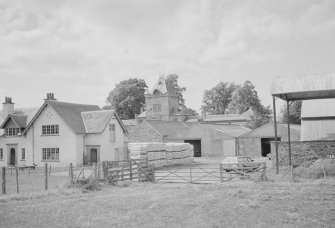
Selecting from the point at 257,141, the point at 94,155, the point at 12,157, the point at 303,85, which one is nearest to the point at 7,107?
the point at 12,157

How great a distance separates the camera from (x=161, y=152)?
38.8 meters

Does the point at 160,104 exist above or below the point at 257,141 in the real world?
above

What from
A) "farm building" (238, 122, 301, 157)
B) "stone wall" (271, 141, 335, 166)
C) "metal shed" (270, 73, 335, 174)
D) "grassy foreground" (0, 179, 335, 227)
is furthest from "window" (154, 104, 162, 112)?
"grassy foreground" (0, 179, 335, 227)

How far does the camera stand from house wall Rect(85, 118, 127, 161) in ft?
142

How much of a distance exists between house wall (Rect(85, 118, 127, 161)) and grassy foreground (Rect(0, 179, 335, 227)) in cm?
2436

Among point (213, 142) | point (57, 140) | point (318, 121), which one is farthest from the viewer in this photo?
point (213, 142)

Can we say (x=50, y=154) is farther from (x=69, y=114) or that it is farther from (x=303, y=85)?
(x=303, y=85)

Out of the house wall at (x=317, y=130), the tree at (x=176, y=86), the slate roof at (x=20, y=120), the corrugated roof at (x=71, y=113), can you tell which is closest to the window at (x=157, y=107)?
the tree at (x=176, y=86)

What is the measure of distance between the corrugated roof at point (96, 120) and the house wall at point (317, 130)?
66.8 ft

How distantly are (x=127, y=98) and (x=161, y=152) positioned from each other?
63.2 m

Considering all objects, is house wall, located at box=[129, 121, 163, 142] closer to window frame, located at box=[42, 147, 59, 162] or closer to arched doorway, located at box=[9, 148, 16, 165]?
window frame, located at box=[42, 147, 59, 162]

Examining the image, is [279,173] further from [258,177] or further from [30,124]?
[30,124]

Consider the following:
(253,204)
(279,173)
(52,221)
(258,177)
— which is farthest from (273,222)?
(279,173)

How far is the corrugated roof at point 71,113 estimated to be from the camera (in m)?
42.3
